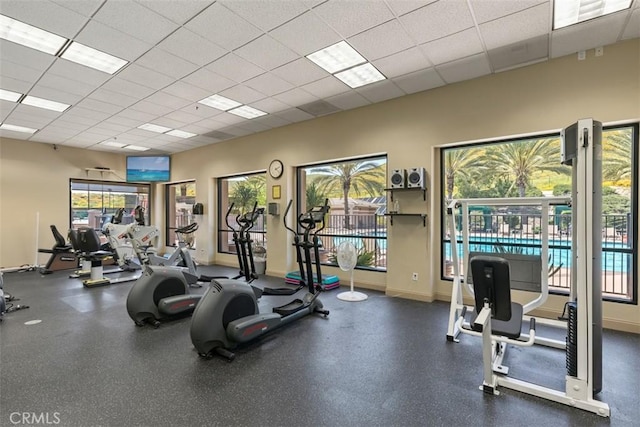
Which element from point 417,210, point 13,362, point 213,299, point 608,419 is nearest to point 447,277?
point 417,210

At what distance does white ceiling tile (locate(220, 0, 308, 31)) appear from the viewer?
9.11 feet

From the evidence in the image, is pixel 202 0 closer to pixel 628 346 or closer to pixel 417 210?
pixel 417 210

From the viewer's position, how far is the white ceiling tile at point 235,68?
3.81 m

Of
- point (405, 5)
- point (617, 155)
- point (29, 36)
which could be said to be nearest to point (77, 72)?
point (29, 36)

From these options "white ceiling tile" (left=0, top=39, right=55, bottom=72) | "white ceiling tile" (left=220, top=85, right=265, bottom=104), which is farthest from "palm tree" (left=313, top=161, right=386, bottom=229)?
"white ceiling tile" (left=0, top=39, right=55, bottom=72)

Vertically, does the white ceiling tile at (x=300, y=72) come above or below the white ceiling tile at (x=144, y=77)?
above

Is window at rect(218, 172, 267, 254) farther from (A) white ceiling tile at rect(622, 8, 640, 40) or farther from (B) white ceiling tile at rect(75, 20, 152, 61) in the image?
(A) white ceiling tile at rect(622, 8, 640, 40)

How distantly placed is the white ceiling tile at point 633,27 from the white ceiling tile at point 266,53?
343 centimetres

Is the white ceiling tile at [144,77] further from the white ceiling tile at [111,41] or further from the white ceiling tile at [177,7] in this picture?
the white ceiling tile at [177,7]

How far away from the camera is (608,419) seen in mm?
2041

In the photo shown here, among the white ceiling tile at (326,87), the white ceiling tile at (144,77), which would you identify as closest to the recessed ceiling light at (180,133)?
the white ceiling tile at (144,77)

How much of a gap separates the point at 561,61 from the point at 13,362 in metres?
6.73

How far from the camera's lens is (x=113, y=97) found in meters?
4.95

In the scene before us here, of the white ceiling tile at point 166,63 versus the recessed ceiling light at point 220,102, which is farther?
the recessed ceiling light at point 220,102
